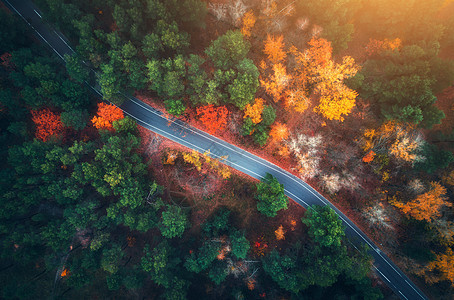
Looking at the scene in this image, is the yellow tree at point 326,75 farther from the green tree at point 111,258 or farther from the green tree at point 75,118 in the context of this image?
the green tree at point 111,258

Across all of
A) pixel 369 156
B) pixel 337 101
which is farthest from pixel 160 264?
pixel 369 156

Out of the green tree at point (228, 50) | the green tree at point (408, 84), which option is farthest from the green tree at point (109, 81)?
the green tree at point (408, 84)

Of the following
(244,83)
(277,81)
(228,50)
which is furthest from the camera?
(277,81)

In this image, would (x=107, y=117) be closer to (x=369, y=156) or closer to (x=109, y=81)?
(x=109, y=81)

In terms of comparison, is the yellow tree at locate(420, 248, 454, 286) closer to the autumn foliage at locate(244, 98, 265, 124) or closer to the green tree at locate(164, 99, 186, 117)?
the autumn foliage at locate(244, 98, 265, 124)

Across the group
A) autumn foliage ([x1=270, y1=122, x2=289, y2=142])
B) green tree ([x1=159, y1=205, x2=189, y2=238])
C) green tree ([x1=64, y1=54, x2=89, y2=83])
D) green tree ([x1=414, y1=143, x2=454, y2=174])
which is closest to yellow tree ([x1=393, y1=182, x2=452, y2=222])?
green tree ([x1=414, y1=143, x2=454, y2=174])

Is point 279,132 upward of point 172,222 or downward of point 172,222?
upward
